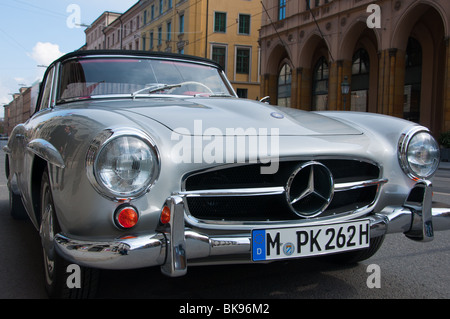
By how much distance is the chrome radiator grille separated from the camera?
196 centimetres

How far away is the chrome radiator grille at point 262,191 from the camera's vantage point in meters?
1.96

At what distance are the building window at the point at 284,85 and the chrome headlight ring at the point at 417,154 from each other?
82.3ft

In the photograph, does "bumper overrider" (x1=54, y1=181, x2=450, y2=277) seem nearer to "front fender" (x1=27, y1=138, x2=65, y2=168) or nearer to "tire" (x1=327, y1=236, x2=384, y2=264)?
"front fender" (x1=27, y1=138, x2=65, y2=168)

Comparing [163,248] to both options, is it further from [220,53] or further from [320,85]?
[220,53]

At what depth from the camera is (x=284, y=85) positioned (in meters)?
28.3

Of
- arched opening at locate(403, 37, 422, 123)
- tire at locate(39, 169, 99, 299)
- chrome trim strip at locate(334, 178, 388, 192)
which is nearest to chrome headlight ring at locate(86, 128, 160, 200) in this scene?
tire at locate(39, 169, 99, 299)

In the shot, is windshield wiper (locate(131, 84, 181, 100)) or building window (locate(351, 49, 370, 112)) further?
building window (locate(351, 49, 370, 112))

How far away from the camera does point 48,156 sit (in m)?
2.13

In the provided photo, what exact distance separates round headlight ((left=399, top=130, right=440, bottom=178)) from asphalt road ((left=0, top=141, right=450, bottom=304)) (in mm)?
665

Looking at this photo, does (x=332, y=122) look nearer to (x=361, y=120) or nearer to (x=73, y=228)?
(x=361, y=120)

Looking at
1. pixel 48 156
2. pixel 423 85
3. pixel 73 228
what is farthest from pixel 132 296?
pixel 423 85

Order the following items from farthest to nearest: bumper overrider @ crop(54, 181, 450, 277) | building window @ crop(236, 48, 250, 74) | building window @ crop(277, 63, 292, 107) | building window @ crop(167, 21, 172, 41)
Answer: building window @ crop(167, 21, 172, 41) → building window @ crop(236, 48, 250, 74) → building window @ crop(277, 63, 292, 107) → bumper overrider @ crop(54, 181, 450, 277)
